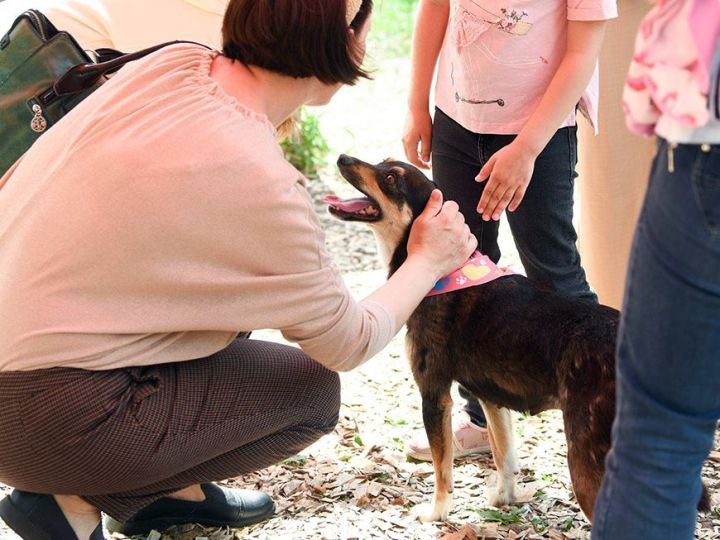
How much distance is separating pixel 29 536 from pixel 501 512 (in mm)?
1558

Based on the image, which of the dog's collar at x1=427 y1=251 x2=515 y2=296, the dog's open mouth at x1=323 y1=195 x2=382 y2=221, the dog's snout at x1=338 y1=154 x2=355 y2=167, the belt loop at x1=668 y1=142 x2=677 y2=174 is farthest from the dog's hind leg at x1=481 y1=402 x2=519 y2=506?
the belt loop at x1=668 y1=142 x2=677 y2=174

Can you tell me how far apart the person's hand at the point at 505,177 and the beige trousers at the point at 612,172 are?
3.05 feet

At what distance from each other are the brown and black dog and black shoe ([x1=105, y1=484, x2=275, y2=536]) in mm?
636

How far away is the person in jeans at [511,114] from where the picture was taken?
3.14 metres

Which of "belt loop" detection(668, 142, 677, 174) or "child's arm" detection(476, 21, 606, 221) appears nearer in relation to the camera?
"belt loop" detection(668, 142, 677, 174)

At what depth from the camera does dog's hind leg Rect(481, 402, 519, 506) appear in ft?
11.1

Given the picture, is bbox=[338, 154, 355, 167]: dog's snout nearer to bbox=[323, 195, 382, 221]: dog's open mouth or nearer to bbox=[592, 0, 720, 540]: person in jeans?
bbox=[323, 195, 382, 221]: dog's open mouth

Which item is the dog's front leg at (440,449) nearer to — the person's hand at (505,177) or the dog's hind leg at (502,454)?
the dog's hind leg at (502,454)

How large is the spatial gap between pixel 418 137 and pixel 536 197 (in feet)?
1.93

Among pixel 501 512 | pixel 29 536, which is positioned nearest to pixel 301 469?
pixel 501 512

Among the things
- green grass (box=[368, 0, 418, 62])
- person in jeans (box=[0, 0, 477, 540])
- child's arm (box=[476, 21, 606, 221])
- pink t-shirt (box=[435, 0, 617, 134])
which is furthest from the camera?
green grass (box=[368, 0, 418, 62])

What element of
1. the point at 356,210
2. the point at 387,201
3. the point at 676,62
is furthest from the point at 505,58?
the point at 676,62

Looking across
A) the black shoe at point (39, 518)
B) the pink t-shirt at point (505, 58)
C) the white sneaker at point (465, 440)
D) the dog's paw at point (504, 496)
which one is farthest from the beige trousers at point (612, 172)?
the black shoe at point (39, 518)

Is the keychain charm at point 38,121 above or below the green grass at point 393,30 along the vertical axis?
above
